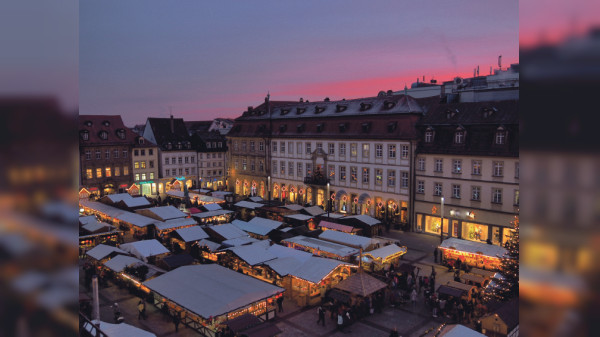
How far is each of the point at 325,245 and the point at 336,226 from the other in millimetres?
5451

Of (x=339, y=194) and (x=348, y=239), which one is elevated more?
(x=339, y=194)

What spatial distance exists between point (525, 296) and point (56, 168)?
2001 mm

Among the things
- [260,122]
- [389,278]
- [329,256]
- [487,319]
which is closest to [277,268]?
[329,256]

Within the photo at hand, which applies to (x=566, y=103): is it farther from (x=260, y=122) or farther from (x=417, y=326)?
(x=260, y=122)

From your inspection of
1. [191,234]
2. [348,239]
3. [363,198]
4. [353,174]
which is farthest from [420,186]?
[191,234]

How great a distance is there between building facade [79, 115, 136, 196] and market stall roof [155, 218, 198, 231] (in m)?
23.9

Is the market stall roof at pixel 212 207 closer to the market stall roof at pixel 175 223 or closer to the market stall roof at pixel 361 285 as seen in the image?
the market stall roof at pixel 175 223

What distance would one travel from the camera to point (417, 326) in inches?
743

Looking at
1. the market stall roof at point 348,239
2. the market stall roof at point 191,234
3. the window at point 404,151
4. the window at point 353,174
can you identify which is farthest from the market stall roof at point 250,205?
the window at point 404,151

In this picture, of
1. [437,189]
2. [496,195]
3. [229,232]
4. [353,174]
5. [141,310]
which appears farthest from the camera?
[353,174]

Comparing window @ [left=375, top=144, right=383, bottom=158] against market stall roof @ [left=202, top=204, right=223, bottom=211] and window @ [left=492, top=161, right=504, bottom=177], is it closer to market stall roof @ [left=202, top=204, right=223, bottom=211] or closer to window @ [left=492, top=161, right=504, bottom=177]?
window @ [left=492, top=161, right=504, bottom=177]

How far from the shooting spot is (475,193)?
3353 centimetres

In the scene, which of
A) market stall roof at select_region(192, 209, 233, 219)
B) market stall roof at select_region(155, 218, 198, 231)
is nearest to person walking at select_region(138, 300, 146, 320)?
market stall roof at select_region(155, 218, 198, 231)

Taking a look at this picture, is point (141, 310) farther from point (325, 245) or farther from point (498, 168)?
point (498, 168)
